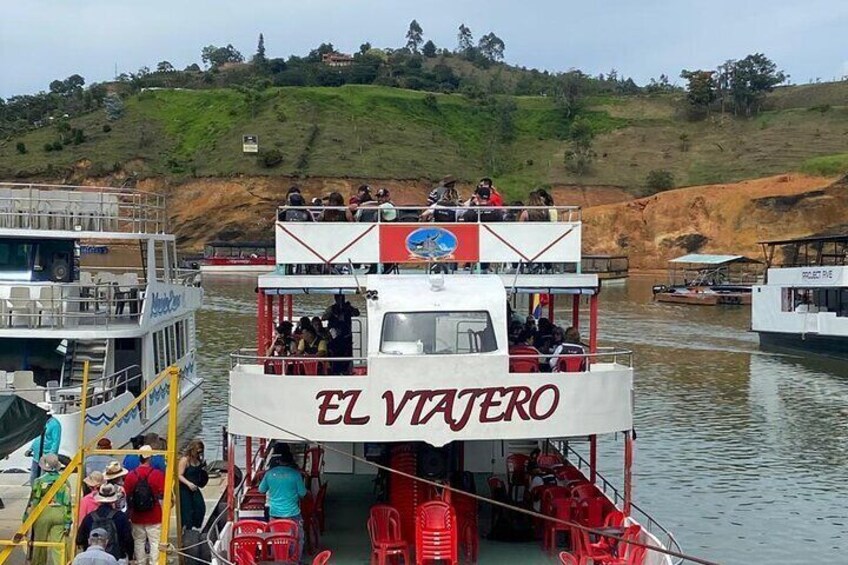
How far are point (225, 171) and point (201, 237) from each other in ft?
27.8

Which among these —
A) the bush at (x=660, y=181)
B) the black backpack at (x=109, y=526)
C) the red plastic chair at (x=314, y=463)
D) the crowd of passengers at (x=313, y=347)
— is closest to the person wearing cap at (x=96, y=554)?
the black backpack at (x=109, y=526)

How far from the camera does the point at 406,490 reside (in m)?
12.7

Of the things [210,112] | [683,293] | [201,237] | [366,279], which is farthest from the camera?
[210,112]

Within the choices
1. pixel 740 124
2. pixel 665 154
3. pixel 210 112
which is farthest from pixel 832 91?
pixel 210 112

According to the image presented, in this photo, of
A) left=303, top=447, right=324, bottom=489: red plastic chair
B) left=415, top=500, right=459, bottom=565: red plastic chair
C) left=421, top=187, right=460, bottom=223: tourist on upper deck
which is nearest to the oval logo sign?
left=421, top=187, right=460, bottom=223: tourist on upper deck

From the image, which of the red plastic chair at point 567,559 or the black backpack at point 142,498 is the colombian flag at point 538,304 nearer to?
the red plastic chair at point 567,559

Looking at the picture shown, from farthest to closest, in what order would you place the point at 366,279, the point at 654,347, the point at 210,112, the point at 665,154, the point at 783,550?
the point at 210,112 → the point at 665,154 → the point at 654,347 → the point at 783,550 → the point at 366,279

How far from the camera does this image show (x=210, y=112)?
13738cm

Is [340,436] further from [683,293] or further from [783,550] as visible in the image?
[683,293]

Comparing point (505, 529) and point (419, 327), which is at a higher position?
point (419, 327)

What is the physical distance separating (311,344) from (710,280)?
7000cm

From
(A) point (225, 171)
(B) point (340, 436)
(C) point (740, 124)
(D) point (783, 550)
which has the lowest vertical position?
(D) point (783, 550)

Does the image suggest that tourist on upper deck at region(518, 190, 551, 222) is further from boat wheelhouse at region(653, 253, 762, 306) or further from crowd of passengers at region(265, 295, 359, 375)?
boat wheelhouse at region(653, 253, 762, 306)

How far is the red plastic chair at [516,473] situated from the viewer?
48.8 ft
